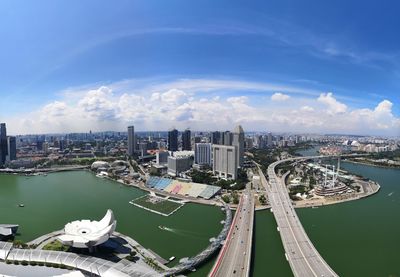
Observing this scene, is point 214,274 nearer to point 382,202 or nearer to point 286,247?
point 286,247

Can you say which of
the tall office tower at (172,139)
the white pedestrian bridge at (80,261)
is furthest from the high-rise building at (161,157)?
the white pedestrian bridge at (80,261)

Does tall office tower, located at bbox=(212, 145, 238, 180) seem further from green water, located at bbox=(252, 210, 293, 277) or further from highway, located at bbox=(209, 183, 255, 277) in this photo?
green water, located at bbox=(252, 210, 293, 277)

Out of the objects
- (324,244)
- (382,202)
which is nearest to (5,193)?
(324,244)

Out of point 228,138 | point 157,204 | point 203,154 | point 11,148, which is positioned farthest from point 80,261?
point 11,148

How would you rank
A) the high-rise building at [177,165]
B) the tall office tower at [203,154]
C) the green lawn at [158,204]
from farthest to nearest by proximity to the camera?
1. the tall office tower at [203,154]
2. the high-rise building at [177,165]
3. the green lawn at [158,204]

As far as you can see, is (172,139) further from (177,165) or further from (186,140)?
(177,165)

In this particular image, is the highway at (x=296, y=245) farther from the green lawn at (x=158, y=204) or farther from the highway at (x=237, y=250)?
the green lawn at (x=158, y=204)
